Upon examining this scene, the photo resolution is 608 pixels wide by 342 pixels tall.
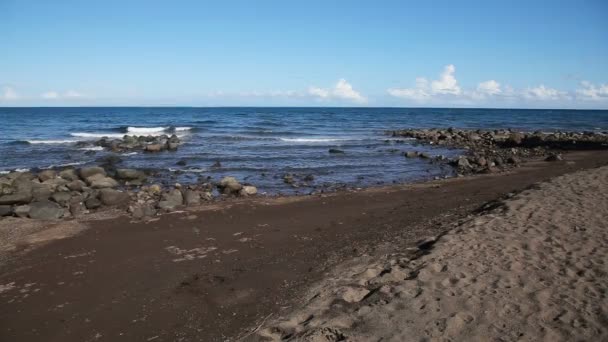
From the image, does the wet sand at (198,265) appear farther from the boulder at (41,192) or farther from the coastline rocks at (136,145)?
the coastline rocks at (136,145)

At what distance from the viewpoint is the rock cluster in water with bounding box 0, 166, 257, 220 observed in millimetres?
10648

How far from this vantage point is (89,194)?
40.8 feet

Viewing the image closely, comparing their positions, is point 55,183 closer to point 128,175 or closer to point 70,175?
point 70,175

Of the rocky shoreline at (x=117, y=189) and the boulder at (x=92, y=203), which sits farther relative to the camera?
the boulder at (x=92, y=203)

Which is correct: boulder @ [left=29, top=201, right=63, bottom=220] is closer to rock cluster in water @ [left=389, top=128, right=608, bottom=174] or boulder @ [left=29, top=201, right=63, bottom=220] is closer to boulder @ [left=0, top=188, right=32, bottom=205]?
boulder @ [left=0, top=188, right=32, bottom=205]

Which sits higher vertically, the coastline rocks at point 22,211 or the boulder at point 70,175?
the boulder at point 70,175

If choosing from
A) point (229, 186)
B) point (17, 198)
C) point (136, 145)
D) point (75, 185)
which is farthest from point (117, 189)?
point (136, 145)

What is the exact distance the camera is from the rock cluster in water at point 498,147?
58.4ft

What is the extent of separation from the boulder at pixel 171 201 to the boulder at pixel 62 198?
2.91 m

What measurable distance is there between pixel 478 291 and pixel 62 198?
38.5 ft

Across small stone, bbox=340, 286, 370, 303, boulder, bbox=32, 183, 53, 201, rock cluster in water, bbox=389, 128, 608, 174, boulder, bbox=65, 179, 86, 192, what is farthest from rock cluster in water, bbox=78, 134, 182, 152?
small stone, bbox=340, 286, 370, 303

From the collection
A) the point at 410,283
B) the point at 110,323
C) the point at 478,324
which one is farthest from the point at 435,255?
the point at 110,323

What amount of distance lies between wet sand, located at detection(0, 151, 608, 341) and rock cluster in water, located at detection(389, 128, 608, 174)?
20.9 feet

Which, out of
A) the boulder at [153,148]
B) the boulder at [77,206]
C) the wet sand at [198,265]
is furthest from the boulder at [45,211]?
the boulder at [153,148]
